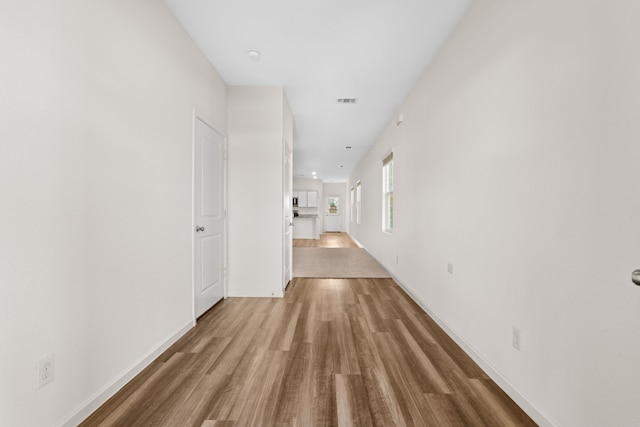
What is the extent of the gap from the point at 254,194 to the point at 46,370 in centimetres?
259

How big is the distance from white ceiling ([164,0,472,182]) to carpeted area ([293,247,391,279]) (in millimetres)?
2763

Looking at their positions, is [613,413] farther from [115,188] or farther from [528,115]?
[115,188]

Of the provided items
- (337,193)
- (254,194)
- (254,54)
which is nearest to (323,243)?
(337,193)

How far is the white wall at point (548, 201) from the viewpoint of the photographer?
1.08 m

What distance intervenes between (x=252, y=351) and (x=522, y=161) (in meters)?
2.28

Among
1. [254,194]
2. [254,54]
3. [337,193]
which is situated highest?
[254,54]

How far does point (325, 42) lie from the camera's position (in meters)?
2.65

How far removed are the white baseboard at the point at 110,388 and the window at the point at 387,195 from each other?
13.2ft

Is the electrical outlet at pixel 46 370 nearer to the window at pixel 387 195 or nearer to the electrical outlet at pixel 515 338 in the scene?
the electrical outlet at pixel 515 338

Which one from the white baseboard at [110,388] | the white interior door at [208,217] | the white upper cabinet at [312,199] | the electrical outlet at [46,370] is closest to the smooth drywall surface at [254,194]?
the white interior door at [208,217]

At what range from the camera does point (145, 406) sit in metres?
1.59

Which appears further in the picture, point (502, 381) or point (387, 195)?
point (387, 195)

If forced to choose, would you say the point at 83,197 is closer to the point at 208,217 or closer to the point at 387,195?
the point at 208,217

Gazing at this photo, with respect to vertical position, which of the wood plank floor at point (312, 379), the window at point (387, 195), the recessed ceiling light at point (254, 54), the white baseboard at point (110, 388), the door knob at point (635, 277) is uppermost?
the recessed ceiling light at point (254, 54)
